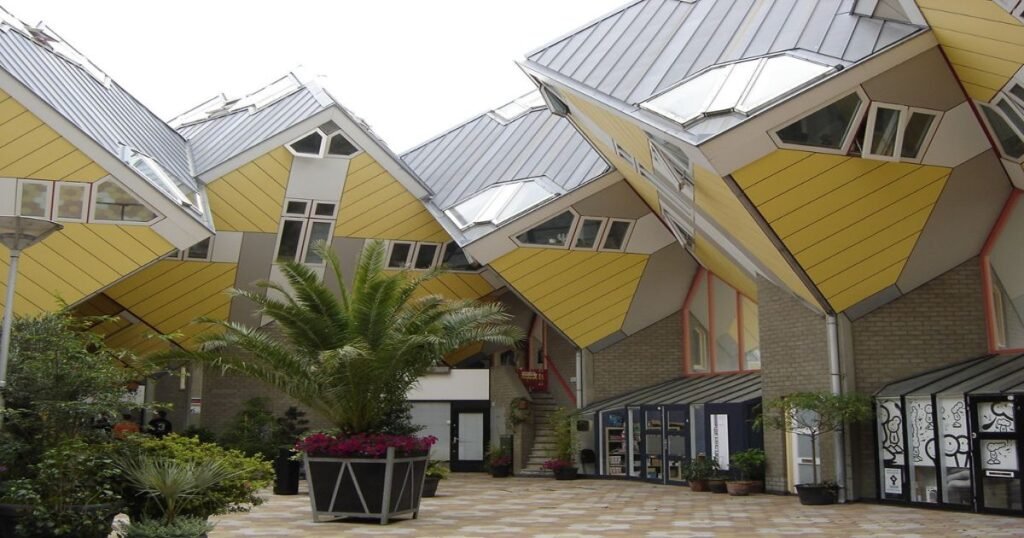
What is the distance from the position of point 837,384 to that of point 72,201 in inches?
636

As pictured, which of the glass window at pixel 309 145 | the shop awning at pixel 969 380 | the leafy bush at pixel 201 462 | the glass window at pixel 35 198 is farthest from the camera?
the glass window at pixel 309 145

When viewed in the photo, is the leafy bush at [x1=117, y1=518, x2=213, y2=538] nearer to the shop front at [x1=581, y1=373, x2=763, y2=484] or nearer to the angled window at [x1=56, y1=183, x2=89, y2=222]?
the angled window at [x1=56, y1=183, x2=89, y2=222]

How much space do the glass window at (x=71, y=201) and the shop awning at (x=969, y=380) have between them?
1666 centimetres

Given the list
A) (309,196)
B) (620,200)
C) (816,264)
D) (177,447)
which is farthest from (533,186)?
(177,447)

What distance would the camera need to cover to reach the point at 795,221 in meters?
16.7

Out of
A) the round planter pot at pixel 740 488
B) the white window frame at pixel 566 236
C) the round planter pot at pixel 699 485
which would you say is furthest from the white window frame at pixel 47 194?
the round planter pot at pixel 740 488

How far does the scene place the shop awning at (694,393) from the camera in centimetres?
2288

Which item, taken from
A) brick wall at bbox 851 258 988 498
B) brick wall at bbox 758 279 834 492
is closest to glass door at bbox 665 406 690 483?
brick wall at bbox 758 279 834 492

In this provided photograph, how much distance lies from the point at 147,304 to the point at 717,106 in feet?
54.3

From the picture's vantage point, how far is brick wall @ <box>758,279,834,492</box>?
18891 mm

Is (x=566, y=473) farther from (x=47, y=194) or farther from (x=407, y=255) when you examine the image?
(x=47, y=194)

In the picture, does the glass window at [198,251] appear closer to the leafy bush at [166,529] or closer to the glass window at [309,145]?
the glass window at [309,145]

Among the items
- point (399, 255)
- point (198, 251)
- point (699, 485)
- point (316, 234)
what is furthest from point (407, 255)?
point (699, 485)

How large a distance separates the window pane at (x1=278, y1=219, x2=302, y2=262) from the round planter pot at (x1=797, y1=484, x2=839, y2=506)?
14.4m
